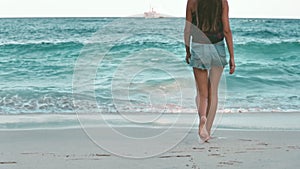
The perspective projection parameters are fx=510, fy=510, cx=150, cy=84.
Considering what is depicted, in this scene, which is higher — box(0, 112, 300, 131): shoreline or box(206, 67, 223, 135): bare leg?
box(206, 67, 223, 135): bare leg

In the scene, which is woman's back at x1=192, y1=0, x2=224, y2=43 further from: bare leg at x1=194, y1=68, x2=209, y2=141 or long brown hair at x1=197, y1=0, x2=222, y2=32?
bare leg at x1=194, y1=68, x2=209, y2=141

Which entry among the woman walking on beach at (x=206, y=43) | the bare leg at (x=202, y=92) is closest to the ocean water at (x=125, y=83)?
the woman walking on beach at (x=206, y=43)

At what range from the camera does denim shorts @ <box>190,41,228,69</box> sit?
4812mm

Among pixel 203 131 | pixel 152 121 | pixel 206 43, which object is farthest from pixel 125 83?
pixel 206 43

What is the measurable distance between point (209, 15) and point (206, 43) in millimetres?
263

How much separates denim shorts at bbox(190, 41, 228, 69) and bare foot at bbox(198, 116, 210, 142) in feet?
1.69

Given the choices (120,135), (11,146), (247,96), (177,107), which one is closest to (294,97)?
(247,96)

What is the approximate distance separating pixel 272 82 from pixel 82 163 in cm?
902

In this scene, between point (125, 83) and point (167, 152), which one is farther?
point (125, 83)

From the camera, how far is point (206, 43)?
482 centimetres

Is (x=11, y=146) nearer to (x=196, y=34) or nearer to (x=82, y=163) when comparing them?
(x=82, y=163)

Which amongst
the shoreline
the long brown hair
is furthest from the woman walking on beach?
the shoreline

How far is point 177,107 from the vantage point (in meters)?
8.40

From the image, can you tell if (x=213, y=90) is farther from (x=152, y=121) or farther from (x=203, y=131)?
(x=152, y=121)
